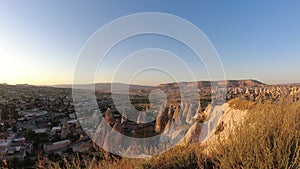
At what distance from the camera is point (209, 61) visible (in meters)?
7.46

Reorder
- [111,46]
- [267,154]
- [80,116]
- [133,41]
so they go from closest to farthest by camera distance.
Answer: [267,154], [111,46], [133,41], [80,116]

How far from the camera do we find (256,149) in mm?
2635

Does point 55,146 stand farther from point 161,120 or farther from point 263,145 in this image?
point 263,145

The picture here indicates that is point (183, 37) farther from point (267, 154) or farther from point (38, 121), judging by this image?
point (38, 121)

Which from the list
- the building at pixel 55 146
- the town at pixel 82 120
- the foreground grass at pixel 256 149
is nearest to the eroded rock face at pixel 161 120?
the town at pixel 82 120

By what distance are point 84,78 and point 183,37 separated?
141 inches

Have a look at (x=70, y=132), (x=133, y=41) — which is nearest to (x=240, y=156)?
(x=133, y=41)

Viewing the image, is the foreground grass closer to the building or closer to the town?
the town

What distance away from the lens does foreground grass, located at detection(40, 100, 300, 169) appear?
2592mm

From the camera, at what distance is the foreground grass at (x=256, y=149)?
2592 mm

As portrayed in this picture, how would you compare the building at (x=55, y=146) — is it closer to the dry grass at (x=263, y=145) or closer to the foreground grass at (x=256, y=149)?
the foreground grass at (x=256, y=149)

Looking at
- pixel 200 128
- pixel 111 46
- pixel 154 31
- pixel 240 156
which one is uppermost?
pixel 154 31

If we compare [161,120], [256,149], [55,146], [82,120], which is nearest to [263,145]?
[256,149]

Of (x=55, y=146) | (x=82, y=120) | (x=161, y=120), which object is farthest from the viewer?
(x=82, y=120)
